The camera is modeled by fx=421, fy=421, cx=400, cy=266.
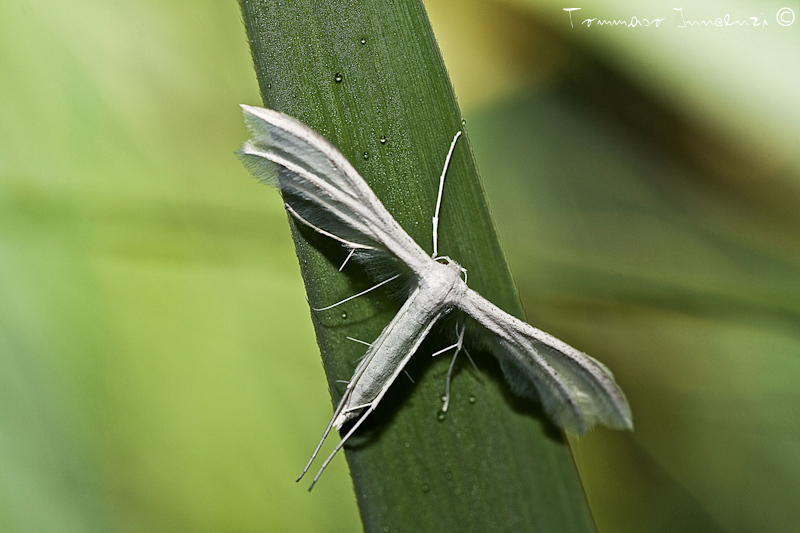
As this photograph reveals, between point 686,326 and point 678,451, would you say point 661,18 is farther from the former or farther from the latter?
point 678,451

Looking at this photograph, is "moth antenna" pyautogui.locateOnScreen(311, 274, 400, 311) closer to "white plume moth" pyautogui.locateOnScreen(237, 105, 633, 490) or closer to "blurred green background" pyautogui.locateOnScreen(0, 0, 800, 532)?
"white plume moth" pyautogui.locateOnScreen(237, 105, 633, 490)

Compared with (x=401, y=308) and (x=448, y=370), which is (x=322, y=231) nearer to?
(x=401, y=308)

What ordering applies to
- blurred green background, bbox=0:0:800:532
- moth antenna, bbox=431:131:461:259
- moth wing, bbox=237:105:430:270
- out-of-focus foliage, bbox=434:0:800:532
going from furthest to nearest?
out-of-focus foliage, bbox=434:0:800:532 < blurred green background, bbox=0:0:800:532 < moth antenna, bbox=431:131:461:259 < moth wing, bbox=237:105:430:270

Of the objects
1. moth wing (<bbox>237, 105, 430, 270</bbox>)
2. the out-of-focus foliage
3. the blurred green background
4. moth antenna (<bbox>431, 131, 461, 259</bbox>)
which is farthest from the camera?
the out-of-focus foliage

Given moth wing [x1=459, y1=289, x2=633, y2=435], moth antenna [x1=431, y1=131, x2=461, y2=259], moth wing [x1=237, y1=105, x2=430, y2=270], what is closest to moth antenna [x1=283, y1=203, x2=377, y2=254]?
moth wing [x1=237, y1=105, x2=430, y2=270]

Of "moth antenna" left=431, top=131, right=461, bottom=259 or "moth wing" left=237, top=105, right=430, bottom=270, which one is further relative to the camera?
"moth antenna" left=431, top=131, right=461, bottom=259

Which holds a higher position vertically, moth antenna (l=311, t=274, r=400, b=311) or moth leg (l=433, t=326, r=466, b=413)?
moth antenna (l=311, t=274, r=400, b=311)

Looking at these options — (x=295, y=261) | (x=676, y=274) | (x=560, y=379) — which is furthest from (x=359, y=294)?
(x=676, y=274)

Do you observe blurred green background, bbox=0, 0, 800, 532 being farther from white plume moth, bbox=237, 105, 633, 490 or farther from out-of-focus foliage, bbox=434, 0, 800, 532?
white plume moth, bbox=237, 105, 633, 490
